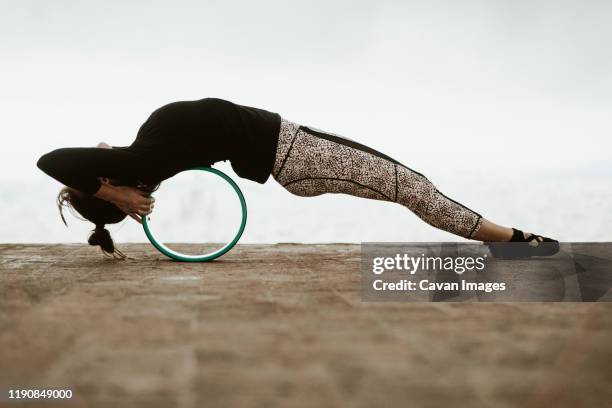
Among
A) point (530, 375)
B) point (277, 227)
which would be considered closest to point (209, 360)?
point (530, 375)

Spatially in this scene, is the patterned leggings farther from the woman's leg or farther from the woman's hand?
the woman's hand

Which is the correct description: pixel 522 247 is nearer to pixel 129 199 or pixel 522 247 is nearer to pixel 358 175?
pixel 358 175

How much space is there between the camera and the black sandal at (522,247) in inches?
118

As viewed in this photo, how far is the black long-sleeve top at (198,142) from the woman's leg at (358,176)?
0.09 meters

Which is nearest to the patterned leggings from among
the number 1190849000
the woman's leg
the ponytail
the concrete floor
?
the woman's leg

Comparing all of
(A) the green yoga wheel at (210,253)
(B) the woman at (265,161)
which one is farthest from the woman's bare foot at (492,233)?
(A) the green yoga wheel at (210,253)

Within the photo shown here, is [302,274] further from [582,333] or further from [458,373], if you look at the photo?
[458,373]

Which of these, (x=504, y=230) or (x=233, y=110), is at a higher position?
(x=233, y=110)

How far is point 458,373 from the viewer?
1.14m

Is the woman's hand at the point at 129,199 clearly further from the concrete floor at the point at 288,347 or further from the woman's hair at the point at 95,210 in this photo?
the concrete floor at the point at 288,347

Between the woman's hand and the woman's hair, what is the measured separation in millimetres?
58

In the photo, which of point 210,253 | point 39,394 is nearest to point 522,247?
point 210,253

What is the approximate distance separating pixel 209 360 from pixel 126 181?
1.77m

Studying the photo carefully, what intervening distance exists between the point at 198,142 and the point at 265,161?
34 cm
